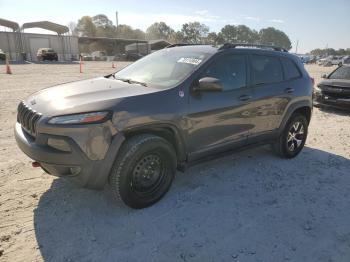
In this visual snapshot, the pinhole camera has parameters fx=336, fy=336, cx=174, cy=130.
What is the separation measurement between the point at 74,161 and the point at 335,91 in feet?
28.8

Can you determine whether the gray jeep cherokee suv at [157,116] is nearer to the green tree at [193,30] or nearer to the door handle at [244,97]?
the door handle at [244,97]

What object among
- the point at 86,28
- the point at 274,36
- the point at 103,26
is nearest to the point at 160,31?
the point at 103,26

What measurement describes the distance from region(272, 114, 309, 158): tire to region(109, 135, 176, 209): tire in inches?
94.7

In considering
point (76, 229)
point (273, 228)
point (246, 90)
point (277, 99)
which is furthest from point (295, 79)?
point (76, 229)

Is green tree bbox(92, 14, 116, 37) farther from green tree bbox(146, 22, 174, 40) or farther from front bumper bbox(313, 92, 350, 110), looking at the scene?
front bumper bbox(313, 92, 350, 110)

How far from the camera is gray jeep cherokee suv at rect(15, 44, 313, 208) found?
3.27m

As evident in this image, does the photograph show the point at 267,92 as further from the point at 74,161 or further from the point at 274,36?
the point at 274,36

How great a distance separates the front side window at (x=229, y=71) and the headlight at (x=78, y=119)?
151 centimetres

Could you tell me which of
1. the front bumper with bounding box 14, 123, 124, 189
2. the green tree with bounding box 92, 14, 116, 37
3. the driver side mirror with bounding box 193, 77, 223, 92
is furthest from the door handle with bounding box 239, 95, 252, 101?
the green tree with bounding box 92, 14, 116, 37

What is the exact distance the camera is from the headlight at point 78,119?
3213 millimetres

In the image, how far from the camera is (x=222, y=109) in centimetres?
431

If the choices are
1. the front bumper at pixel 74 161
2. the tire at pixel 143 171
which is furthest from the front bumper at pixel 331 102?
the front bumper at pixel 74 161

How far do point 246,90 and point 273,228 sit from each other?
1.93 meters

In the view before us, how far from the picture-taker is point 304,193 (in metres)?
4.45
